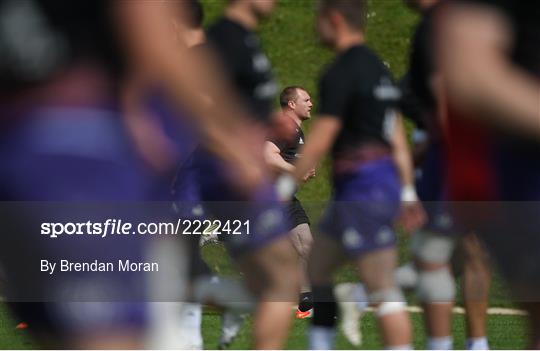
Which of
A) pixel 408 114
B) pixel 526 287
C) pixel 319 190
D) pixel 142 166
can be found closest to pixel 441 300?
pixel 408 114

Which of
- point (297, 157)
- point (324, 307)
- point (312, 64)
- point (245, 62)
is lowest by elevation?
point (324, 307)

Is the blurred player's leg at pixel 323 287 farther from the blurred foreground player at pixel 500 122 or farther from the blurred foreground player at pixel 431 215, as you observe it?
the blurred foreground player at pixel 500 122

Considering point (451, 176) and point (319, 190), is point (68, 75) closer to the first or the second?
point (451, 176)

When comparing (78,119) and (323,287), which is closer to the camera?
(78,119)

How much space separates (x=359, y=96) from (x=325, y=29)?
0.33 metres

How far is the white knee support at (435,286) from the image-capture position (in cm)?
500

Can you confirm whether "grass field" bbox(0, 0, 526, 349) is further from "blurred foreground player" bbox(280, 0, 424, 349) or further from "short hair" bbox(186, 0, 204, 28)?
"blurred foreground player" bbox(280, 0, 424, 349)

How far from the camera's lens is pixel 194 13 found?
504 cm

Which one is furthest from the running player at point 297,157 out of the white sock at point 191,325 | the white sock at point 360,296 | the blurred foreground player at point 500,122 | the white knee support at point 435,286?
the blurred foreground player at point 500,122

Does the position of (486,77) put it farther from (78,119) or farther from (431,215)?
(431,215)

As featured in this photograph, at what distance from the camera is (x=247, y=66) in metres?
4.75

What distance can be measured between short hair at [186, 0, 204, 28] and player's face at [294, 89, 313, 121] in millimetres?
1814

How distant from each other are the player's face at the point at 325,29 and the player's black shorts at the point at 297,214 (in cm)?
242

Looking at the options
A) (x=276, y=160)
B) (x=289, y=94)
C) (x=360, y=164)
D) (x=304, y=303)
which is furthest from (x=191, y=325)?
(x=304, y=303)
